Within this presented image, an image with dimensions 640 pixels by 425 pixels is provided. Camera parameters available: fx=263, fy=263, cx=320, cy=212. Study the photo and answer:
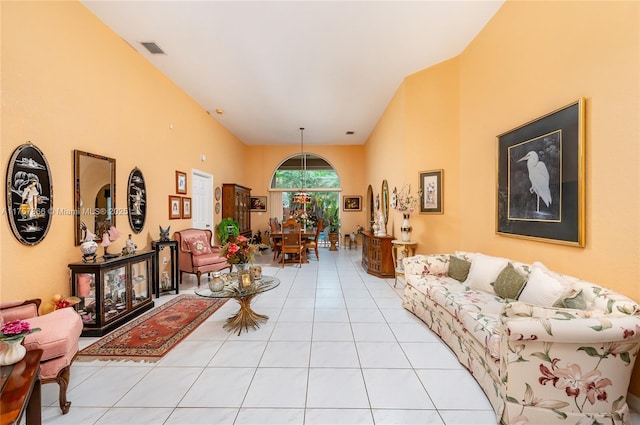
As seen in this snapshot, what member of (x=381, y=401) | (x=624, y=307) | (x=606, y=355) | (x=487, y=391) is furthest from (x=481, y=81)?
(x=381, y=401)

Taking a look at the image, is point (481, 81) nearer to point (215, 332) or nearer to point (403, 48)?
point (403, 48)

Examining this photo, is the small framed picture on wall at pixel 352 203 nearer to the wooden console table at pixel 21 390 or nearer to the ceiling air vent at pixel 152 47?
the ceiling air vent at pixel 152 47

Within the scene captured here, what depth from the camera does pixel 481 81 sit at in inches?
140

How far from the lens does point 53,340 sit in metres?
1.80

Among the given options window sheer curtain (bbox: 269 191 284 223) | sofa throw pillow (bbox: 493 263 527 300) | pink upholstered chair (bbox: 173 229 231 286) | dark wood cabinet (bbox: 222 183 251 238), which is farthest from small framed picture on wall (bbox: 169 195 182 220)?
sofa throw pillow (bbox: 493 263 527 300)

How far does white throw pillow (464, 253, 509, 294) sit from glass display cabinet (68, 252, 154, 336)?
408cm

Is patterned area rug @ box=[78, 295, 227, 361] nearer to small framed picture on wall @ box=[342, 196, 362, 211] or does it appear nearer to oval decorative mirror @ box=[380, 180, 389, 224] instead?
oval decorative mirror @ box=[380, 180, 389, 224]

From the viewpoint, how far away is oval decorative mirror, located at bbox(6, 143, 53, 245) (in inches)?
89.7

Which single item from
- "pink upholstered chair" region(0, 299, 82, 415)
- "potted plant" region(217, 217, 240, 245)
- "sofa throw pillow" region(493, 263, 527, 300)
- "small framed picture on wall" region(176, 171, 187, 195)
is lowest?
"pink upholstered chair" region(0, 299, 82, 415)

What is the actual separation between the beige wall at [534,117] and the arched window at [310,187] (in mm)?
4510

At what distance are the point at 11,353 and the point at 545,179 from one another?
4.19 meters

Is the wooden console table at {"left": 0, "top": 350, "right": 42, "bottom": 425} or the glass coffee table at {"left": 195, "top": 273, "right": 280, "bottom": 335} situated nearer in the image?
the wooden console table at {"left": 0, "top": 350, "right": 42, "bottom": 425}

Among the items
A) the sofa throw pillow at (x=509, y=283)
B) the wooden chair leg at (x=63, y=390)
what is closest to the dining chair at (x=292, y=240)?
the sofa throw pillow at (x=509, y=283)

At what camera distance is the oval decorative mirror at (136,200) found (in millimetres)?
3715
